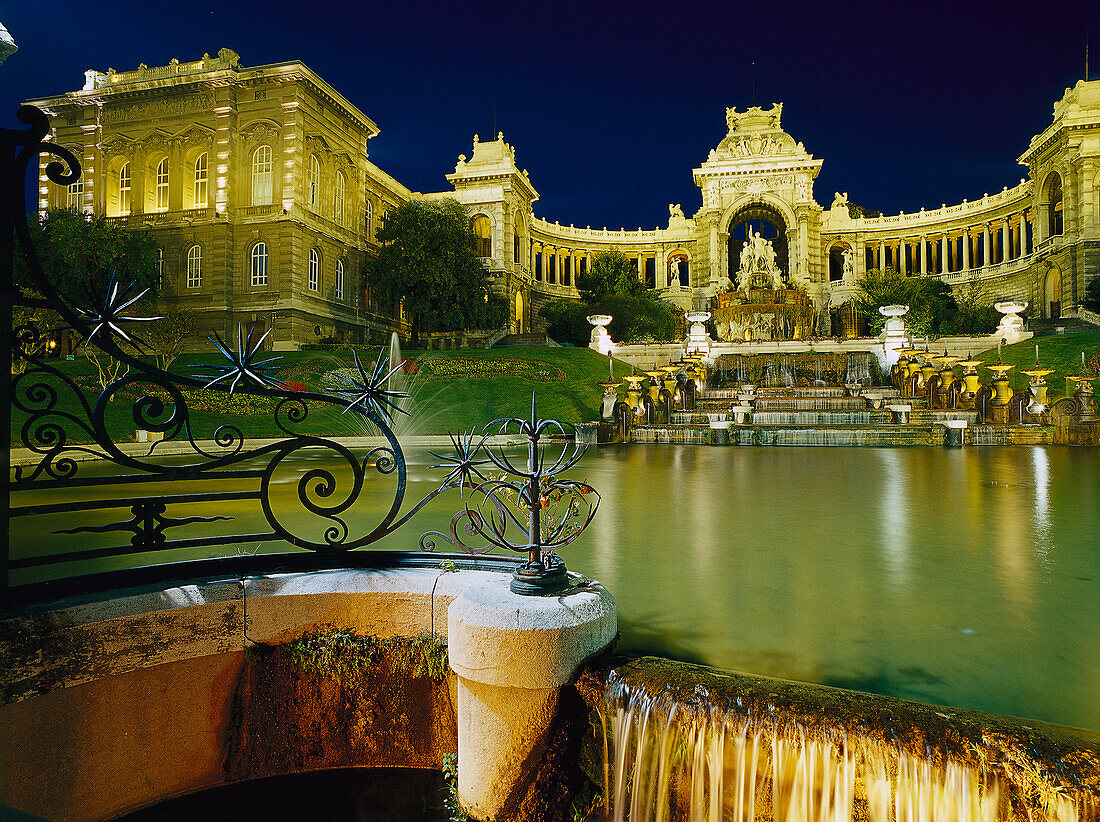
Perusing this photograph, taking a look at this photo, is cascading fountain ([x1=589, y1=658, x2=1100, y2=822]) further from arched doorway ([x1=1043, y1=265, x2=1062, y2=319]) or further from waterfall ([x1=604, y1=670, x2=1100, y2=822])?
arched doorway ([x1=1043, y1=265, x2=1062, y2=319])

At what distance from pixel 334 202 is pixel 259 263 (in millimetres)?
7401

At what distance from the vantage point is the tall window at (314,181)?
38.4 meters

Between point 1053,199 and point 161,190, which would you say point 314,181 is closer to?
point 161,190

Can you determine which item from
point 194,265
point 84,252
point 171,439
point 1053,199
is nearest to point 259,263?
point 194,265

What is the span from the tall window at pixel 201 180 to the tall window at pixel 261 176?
3520 mm

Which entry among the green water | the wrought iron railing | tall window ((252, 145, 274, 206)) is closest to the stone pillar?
the wrought iron railing

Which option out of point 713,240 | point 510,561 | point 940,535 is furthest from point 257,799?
point 713,240

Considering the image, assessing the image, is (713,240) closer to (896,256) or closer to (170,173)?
(896,256)

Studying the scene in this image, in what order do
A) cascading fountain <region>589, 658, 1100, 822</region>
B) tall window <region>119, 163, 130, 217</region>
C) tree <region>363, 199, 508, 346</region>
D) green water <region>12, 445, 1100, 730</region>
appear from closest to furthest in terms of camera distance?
cascading fountain <region>589, 658, 1100, 822</region>, green water <region>12, 445, 1100, 730</region>, tree <region>363, 199, 508, 346</region>, tall window <region>119, 163, 130, 217</region>

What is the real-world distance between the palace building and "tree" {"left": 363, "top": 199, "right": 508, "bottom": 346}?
3.84 meters

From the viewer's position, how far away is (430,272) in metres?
38.4

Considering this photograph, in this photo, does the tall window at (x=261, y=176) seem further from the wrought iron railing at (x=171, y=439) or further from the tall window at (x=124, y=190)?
the wrought iron railing at (x=171, y=439)

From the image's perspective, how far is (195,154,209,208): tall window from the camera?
1512 inches

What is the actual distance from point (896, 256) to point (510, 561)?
67.2 metres
